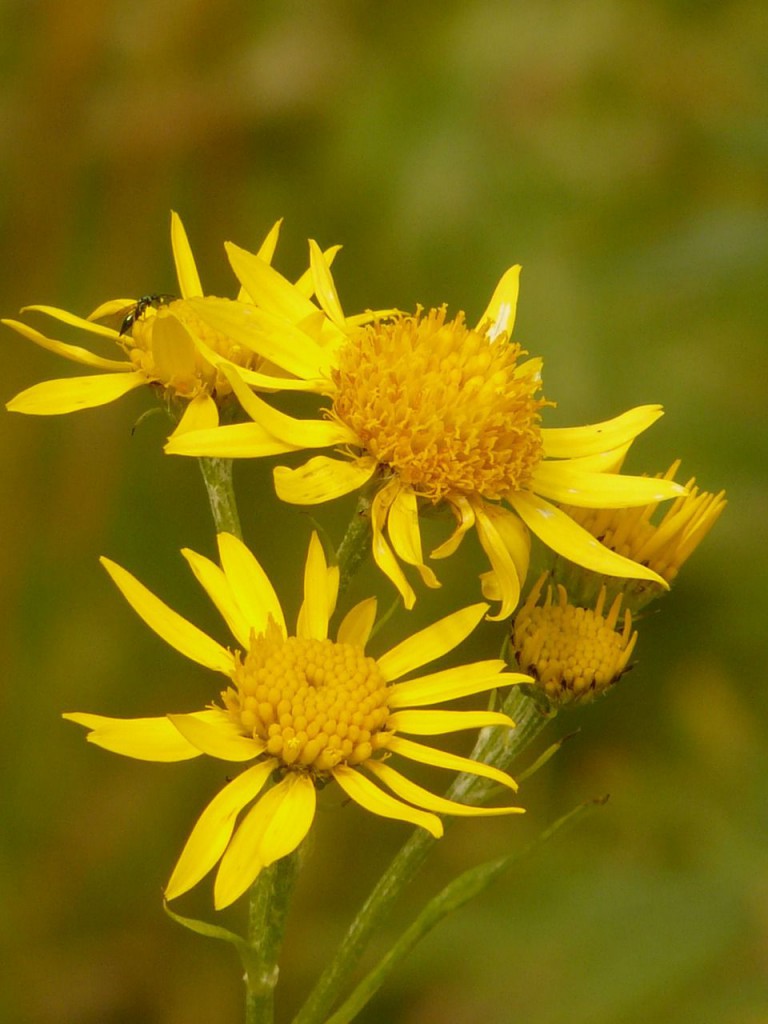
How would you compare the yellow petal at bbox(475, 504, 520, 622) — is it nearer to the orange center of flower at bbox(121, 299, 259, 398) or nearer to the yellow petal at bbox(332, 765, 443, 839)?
the yellow petal at bbox(332, 765, 443, 839)

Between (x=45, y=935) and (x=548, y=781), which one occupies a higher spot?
(x=548, y=781)


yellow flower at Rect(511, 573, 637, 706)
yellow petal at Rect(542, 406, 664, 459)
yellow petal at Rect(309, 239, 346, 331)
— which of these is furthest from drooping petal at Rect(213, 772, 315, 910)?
yellow petal at Rect(309, 239, 346, 331)

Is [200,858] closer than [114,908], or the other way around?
[200,858]

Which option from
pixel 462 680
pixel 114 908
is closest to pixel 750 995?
pixel 462 680

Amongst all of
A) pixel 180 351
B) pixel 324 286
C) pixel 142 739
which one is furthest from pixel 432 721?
pixel 324 286

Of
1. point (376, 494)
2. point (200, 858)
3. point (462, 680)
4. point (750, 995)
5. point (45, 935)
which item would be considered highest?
point (376, 494)

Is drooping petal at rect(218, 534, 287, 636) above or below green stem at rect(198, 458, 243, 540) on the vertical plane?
below

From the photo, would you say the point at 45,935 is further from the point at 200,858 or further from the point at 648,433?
the point at 648,433
